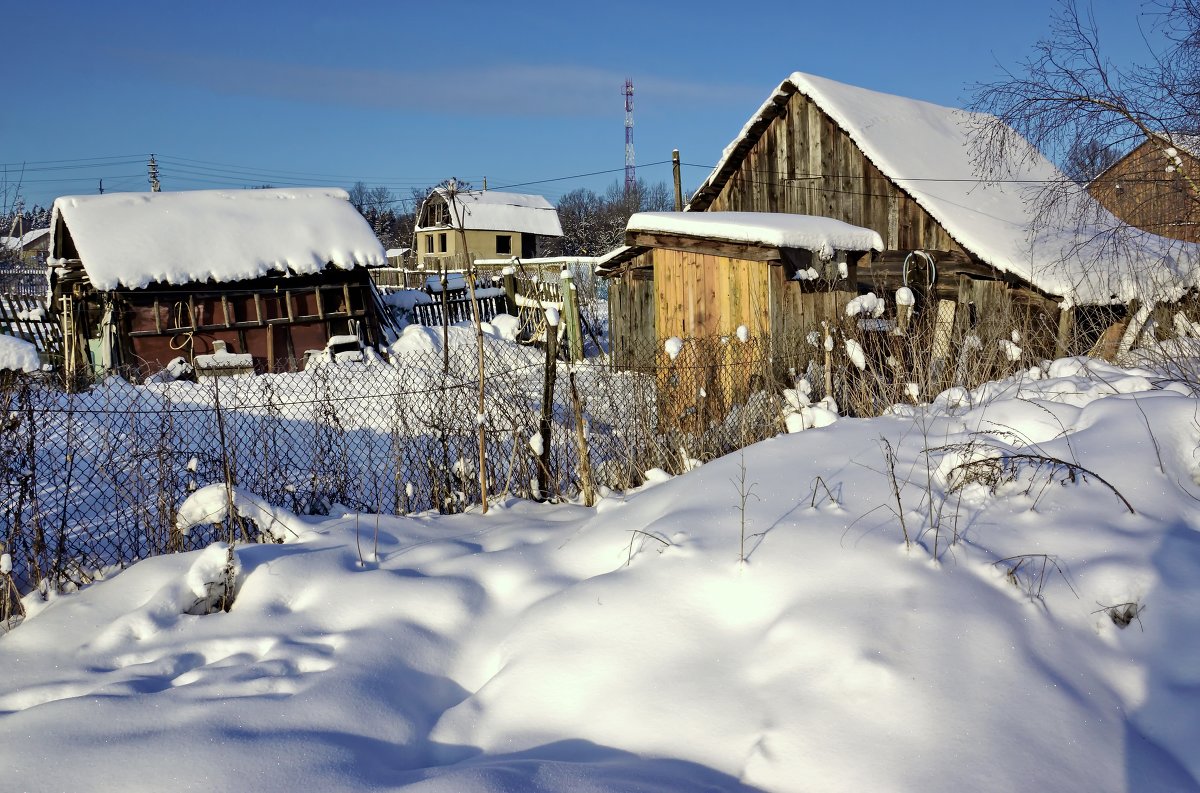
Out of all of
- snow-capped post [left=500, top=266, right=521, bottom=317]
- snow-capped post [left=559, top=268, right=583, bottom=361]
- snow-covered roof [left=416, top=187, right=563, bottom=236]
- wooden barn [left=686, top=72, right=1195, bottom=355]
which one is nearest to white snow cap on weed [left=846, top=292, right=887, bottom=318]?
wooden barn [left=686, top=72, right=1195, bottom=355]

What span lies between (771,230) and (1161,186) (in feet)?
21.3

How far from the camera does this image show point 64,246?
61.3 ft

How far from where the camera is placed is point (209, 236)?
675 inches

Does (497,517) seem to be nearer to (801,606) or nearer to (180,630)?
(180,630)

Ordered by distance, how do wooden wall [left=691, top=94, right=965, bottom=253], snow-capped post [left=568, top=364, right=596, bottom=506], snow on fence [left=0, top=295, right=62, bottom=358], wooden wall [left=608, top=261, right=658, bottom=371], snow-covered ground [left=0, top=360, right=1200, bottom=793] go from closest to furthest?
snow-covered ground [left=0, top=360, right=1200, bottom=793] → snow-capped post [left=568, top=364, right=596, bottom=506] → wooden wall [left=691, top=94, right=965, bottom=253] → wooden wall [left=608, top=261, right=658, bottom=371] → snow on fence [left=0, top=295, right=62, bottom=358]

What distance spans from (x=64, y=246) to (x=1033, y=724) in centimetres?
2133

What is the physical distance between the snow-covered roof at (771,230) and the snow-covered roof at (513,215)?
39.6 m

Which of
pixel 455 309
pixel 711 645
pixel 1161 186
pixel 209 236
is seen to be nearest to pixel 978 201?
pixel 1161 186

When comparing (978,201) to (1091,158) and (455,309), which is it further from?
(455,309)

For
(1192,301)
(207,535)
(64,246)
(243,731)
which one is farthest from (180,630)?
(64,246)

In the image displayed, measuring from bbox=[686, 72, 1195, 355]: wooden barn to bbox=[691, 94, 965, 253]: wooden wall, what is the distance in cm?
2

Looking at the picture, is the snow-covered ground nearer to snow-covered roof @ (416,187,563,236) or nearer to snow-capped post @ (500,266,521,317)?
snow-capped post @ (500,266,521,317)

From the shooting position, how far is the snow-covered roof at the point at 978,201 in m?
11.5

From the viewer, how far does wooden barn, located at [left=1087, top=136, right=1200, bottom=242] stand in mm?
10750
